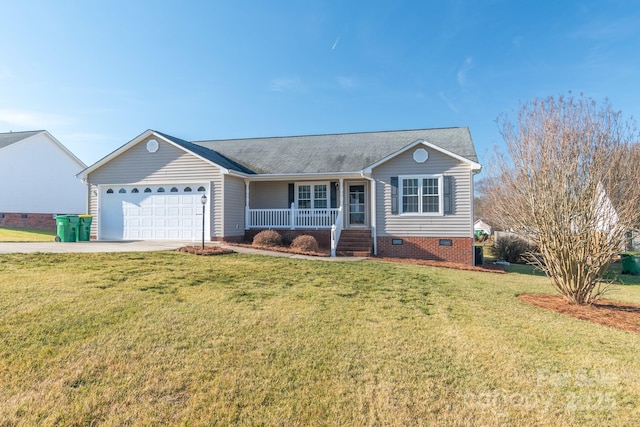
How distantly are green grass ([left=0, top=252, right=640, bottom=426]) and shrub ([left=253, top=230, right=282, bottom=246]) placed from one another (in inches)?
272

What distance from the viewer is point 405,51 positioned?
58.4 feet

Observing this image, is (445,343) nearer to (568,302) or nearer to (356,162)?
(568,302)

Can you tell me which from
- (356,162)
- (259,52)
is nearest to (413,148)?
(356,162)

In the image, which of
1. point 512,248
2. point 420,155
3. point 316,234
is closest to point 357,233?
point 316,234

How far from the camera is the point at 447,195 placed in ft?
45.2

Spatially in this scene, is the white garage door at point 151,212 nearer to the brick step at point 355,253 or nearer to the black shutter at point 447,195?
the brick step at point 355,253

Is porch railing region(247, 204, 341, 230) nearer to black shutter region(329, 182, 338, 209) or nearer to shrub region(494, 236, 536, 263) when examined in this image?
black shutter region(329, 182, 338, 209)

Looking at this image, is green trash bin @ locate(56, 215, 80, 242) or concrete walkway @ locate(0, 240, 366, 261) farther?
green trash bin @ locate(56, 215, 80, 242)

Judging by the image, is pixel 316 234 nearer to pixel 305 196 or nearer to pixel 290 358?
pixel 305 196

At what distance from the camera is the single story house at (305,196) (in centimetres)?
1388

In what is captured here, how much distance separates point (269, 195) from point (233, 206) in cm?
238

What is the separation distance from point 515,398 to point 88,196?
17268 millimetres

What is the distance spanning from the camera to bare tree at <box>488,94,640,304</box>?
269 inches

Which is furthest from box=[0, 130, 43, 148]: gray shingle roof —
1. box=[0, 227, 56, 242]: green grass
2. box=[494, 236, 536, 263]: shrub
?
box=[494, 236, 536, 263]: shrub
